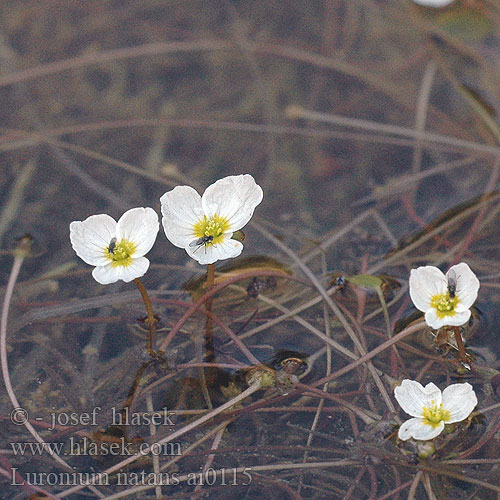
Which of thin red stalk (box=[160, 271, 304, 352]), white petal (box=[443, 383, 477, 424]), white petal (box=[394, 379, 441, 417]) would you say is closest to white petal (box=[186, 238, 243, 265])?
thin red stalk (box=[160, 271, 304, 352])

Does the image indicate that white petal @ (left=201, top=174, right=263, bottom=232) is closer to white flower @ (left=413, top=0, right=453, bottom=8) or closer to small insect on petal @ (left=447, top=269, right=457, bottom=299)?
small insect on petal @ (left=447, top=269, right=457, bottom=299)

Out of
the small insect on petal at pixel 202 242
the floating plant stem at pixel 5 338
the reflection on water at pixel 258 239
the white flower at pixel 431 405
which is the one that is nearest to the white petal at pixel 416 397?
the white flower at pixel 431 405

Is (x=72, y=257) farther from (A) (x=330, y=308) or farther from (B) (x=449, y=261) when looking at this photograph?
(B) (x=449, y=261)

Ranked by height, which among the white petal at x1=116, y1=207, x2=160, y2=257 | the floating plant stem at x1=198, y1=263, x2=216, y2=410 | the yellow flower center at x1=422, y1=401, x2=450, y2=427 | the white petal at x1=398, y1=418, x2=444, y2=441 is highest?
the white petal at x1=116, y1=207, x2=160, y2=257

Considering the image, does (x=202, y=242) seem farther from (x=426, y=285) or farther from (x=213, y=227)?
(x=426, y=285)

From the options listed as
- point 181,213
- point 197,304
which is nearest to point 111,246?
point 181,213

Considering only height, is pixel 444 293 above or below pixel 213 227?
below

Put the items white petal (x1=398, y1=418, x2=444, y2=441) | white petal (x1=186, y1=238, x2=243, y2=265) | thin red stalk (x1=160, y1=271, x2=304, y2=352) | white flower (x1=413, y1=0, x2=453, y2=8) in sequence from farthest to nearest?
white flower (x1=413, y1=0, x2=453, y2=8), thin red stalk (x1=160, y1=271, x2=304, y2=352), white petal (x1=186, y1=238, x2=243, y2=265), white petal (x1=398, y1=418, x2=444, y2=441)
